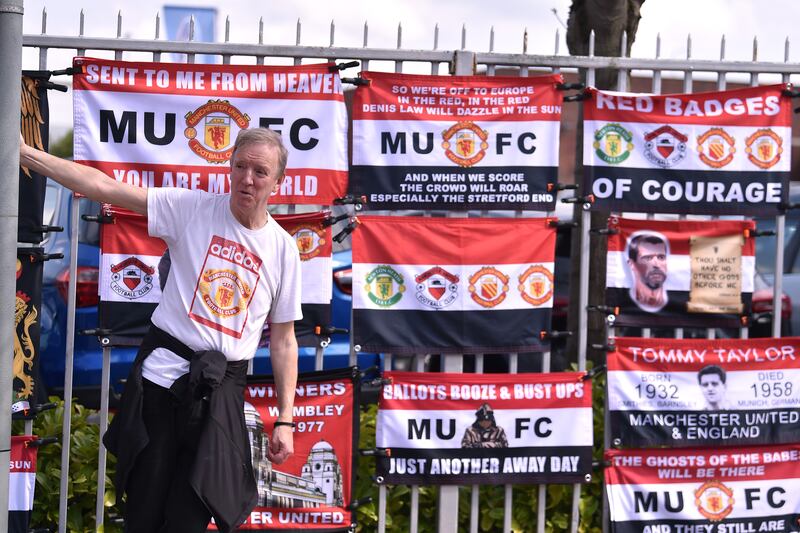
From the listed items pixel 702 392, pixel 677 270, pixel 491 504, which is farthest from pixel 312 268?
pixel 702 392

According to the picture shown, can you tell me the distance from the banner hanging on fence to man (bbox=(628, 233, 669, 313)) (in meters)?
1.46

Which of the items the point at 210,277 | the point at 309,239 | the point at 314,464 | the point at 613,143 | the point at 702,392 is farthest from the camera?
the point at 702,392

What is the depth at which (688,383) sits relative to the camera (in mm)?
5191

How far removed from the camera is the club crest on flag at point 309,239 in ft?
16.0

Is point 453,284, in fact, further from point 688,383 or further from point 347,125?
point 688,383

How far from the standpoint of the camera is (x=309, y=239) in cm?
488

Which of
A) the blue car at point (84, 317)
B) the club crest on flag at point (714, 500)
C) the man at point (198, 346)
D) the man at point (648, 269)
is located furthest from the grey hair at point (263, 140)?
the club crest on flag at point (714, 500)

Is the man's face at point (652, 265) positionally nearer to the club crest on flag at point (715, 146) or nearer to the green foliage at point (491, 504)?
the club crest on flag at point (715, 146)

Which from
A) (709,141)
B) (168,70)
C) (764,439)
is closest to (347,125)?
(168,70)

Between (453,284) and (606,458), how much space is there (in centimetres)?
118

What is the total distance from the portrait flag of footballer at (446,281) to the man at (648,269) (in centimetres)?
45

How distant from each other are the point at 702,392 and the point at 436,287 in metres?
1.46

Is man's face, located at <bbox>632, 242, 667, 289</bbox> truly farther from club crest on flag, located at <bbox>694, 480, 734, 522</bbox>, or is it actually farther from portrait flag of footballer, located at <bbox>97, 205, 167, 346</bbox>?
portrait flag of footballer, located at <bbox>97, 205, 167, 346</bbox>

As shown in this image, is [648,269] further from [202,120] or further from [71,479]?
[71,479]
